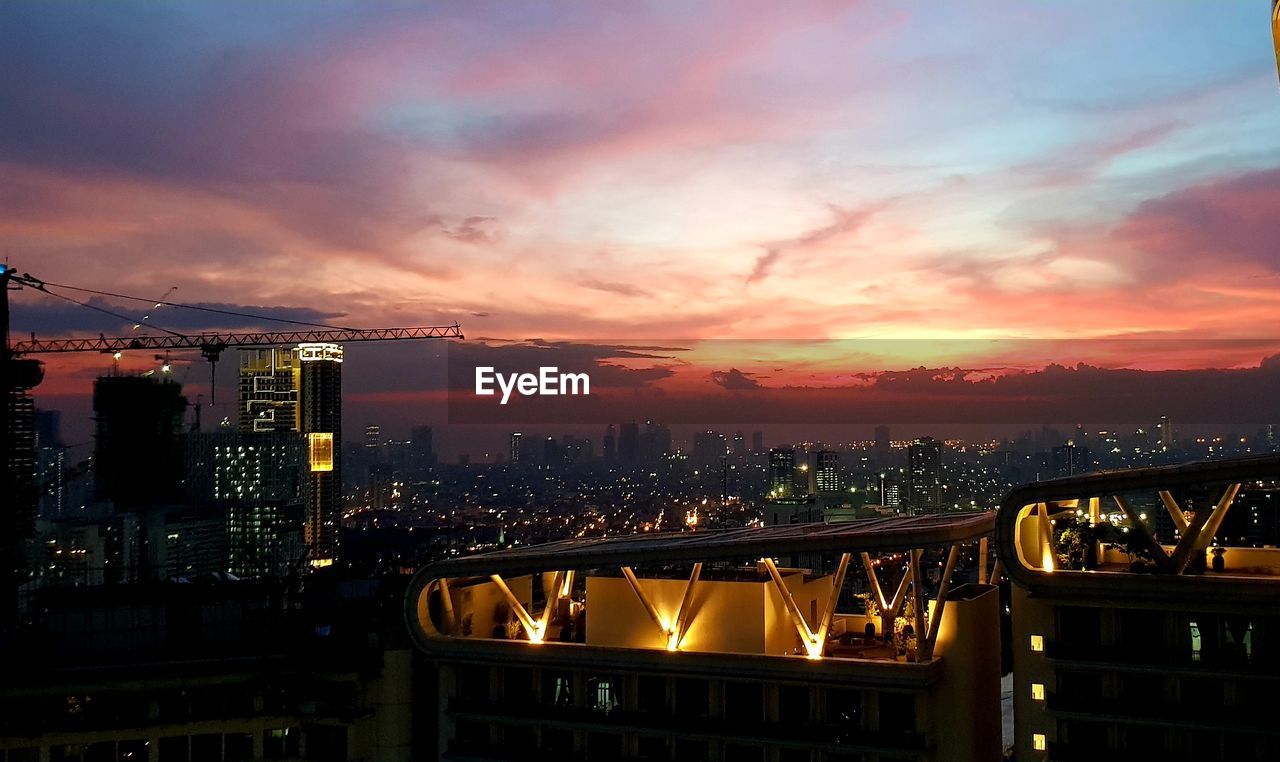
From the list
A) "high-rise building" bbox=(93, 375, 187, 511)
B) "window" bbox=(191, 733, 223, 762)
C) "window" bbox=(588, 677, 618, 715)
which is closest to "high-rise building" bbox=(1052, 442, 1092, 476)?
"window" bbox=(588, 677, 618, 715)

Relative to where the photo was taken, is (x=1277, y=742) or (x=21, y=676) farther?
(x=21, y=676)

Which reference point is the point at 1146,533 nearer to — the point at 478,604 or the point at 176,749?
the point at 478,604

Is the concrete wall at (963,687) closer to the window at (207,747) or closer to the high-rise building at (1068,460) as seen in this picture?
the window at (207,747)

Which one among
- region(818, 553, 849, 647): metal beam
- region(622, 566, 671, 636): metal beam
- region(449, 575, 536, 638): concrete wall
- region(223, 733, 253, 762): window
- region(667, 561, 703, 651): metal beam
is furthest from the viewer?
region(449, 575, 536, 638): concrete wall

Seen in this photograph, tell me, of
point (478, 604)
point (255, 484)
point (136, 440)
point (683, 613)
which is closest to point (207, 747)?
point (478, 604)

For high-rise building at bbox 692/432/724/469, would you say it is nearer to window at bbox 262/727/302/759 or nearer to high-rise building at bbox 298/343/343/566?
high-rise building at bbox 298/343/343/566

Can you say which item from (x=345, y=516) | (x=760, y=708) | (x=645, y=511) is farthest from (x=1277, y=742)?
(x=345, y=516)

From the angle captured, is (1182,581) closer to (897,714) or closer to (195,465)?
(897,714)
